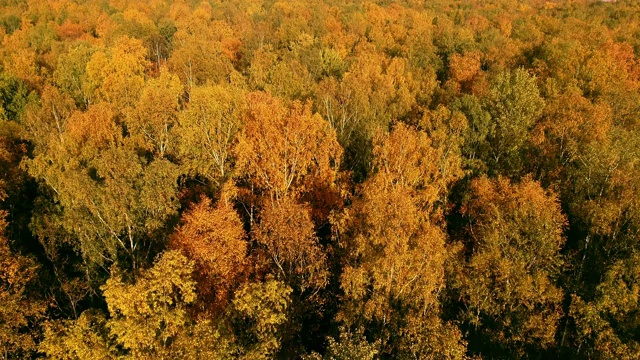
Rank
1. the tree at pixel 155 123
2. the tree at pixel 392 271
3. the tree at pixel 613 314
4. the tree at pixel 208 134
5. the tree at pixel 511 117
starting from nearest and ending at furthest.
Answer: the tree at pixel 613 314 → the tree at pixel 392 271 → the tree at pixel 208 134 → the tree at pixel 155 123 → the tree at pixel 511 117

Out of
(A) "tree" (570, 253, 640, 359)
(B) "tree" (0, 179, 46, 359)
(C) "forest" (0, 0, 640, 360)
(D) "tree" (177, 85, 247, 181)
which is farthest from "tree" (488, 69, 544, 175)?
(B) "tree" (0, 179, 46, 359)

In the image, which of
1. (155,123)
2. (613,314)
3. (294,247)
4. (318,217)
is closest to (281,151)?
(318,217)

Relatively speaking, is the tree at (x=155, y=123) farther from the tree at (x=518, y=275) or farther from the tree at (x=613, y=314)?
the tree at (x=613, y=314)

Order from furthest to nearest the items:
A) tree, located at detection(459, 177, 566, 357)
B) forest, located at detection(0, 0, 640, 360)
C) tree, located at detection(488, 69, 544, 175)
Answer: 1. tree, located at detection(488, 69, 544, 175)
2. tree, located at detection(459, 177, 566, 357)
3. forest, located at detection(0, 0, 640, 360)

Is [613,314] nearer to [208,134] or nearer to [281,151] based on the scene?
[281,151]

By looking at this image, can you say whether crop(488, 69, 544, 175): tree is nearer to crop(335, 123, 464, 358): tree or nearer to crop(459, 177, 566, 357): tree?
crop(459, 177, 566, 357): tree

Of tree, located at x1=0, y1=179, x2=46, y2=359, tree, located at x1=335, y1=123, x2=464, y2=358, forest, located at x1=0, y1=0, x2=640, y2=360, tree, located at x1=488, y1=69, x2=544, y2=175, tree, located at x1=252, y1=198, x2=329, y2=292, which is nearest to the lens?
tree, located at x1=0, y1=179, x2=46, y2=359

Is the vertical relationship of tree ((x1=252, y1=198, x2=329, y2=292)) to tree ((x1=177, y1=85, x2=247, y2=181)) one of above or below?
below

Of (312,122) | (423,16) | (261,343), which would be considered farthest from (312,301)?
(423,16)

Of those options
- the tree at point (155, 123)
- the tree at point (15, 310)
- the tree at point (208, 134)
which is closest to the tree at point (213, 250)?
the tree at point (208, 134)
